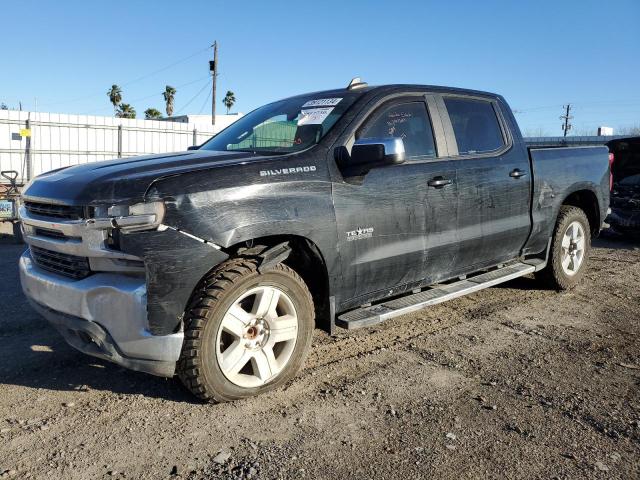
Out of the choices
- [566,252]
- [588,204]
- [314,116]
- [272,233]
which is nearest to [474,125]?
[314,116]

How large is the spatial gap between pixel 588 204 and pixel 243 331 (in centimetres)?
471

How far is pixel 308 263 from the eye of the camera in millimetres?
3684

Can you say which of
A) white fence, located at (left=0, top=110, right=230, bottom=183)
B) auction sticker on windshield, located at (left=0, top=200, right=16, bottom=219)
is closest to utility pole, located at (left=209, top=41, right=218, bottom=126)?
white fence, located at (left=0, top=110, right=230, bottom=183)

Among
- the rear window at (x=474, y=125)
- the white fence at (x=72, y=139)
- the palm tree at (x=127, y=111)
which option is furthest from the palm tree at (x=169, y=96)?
the rear window at (x=474, y=125)

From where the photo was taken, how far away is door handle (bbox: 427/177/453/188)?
13.7 feet

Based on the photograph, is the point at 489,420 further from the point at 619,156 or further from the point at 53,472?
the point at 619,156

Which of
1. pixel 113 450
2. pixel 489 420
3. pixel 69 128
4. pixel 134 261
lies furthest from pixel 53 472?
pixel 69 128

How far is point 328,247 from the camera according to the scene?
11.7 feet

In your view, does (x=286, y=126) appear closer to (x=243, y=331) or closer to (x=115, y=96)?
(x=243, y=331)

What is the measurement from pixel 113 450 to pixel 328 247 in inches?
65.9

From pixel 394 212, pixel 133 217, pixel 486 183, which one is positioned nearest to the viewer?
pixel 133 217

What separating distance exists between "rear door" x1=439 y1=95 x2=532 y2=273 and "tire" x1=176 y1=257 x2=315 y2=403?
1.73m

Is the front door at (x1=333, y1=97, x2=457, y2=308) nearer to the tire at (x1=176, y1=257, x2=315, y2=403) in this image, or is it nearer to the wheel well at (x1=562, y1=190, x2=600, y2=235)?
the tire at (x1=176, y1=257, x2=315, y2=403)

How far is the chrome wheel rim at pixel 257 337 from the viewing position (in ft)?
10.5
